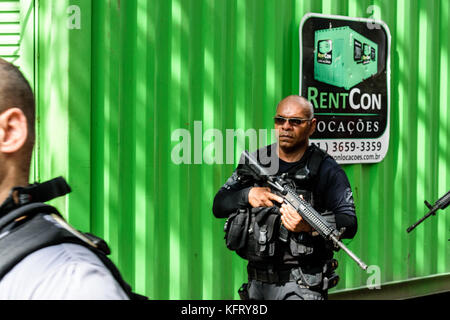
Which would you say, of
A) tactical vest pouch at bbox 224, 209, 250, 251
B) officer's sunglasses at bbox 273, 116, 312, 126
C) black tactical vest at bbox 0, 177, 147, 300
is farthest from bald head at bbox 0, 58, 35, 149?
officer's sunglasses at bbox 273, 116, 312, 126

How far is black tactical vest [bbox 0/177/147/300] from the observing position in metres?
1.22

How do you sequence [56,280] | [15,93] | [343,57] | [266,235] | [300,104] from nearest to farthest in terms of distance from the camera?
[56,280] → [15,93] → [266,235] → [300,104] → [343,57]

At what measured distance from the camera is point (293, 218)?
3588 mm

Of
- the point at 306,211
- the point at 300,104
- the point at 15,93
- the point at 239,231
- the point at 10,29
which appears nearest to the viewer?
the point at 15,93

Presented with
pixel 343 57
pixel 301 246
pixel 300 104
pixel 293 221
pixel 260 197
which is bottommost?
pixel 301 246

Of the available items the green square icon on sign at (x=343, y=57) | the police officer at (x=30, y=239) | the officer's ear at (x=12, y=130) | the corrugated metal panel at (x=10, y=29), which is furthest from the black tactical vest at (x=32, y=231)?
the green square icon on sign at (x=343, y=57)

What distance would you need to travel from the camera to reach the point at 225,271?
5043 millimetres

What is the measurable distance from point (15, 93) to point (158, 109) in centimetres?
333

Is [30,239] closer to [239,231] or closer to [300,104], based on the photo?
[239,231]

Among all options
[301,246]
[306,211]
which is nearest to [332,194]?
[306,211]

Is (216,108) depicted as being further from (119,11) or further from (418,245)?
(418,245)

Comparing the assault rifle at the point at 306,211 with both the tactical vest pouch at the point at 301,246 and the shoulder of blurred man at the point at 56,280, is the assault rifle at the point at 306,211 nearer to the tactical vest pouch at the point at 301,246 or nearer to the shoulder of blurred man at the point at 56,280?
the tactical vest pouch at the point at 301,246

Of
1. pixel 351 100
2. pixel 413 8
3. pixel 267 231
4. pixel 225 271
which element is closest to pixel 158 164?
pixel 225 271

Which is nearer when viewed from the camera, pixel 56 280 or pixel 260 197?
pixel 56 280
